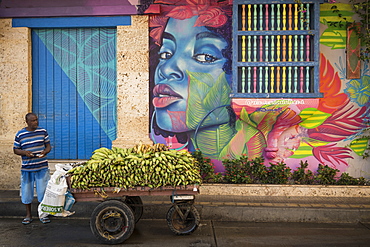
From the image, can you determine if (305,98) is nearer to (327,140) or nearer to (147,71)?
(327,140)

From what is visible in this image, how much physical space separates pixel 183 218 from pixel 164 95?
3.20 m

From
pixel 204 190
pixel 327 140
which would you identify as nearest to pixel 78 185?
pixel 204 190

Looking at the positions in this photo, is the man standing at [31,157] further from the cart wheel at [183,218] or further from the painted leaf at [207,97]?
the painted leaf at [207,97]

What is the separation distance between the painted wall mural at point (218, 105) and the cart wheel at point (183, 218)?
8.27ft

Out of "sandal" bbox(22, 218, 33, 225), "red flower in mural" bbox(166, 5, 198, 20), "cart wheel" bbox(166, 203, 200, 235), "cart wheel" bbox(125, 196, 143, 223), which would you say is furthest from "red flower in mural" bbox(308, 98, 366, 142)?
"sandal" bbox(22, 218, 33, 225)

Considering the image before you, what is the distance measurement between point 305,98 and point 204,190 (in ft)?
8.67

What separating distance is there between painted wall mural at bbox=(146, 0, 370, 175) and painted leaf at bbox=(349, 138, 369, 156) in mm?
20

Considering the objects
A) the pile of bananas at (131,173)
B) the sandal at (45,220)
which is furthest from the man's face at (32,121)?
the sandal at (45,220)

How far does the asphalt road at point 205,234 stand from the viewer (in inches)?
204

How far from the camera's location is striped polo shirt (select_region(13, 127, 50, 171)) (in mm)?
5988

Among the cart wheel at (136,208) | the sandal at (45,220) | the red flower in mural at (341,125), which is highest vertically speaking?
the red flower in mural at (341,125)

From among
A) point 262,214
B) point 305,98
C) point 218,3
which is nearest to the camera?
point 262,214

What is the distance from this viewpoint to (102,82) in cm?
796

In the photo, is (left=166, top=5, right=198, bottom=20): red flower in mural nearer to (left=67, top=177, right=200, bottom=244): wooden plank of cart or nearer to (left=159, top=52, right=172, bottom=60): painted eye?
(left=159, top=52, right=172, bottom=60): painted eye
